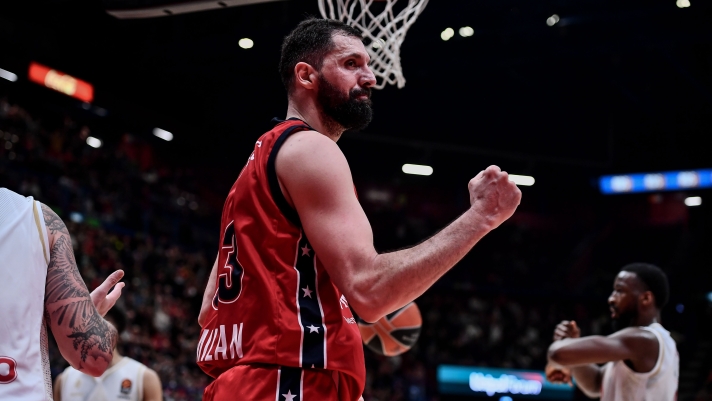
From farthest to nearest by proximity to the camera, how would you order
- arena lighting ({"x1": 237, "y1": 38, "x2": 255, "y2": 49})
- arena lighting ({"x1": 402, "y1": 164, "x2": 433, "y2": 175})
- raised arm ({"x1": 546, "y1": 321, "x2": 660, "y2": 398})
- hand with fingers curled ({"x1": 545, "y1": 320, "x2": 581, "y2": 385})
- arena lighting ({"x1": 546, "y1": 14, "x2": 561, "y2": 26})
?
arena lighting ({"x1": 402, "y1": 164, "x2": 433, "y2": 175}) < arena lighting ({"x1": 237, "y1": 38, "x2": 255, "y2": 49}) < arena lighting ({"x1": 546, "y1": 14, "x2": 561, "y2": 26}) < hand with fingers curled ({"x1": 545, "y1": 320, "x2": 581, "y2": 385}) < raised arm ({"x1": 546, "y1": 321, "x2": 660, "y2": 398})

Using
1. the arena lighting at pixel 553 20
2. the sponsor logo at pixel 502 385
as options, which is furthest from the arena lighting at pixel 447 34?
the sponsor logo at pixel 502 385

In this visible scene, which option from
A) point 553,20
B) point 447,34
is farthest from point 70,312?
point 553,20

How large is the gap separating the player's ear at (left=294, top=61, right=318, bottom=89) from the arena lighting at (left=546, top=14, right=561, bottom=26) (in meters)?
10.5

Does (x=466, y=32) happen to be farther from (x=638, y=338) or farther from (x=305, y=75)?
(x=305, y=75)

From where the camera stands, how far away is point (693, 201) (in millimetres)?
22422

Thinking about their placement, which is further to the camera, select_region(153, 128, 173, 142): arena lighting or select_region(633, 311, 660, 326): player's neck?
select_region(153, 128, 173, 142): arena lighting

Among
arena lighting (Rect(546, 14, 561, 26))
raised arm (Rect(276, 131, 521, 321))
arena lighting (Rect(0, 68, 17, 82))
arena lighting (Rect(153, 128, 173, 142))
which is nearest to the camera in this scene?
raised arm (Rect(276, 131, 521, 321))

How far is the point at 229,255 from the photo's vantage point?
2557mm

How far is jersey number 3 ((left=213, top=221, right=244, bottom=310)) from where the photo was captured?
8.07 ft

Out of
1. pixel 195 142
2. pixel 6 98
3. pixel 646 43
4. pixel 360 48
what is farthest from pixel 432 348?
pixel 360 48

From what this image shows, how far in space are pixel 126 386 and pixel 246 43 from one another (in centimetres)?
905

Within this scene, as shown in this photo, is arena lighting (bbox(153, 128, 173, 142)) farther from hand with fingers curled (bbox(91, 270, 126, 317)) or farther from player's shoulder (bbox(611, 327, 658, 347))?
hand with fingers curled (bbox(91, 270, 126, 317))

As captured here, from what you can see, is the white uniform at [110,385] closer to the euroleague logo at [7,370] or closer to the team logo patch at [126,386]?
the team logo patch at [126,386]

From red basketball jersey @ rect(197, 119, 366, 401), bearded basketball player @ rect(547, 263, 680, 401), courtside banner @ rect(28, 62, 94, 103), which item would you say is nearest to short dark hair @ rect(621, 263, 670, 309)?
bearded basketball player @ rect(547, 263, 680, 401)
